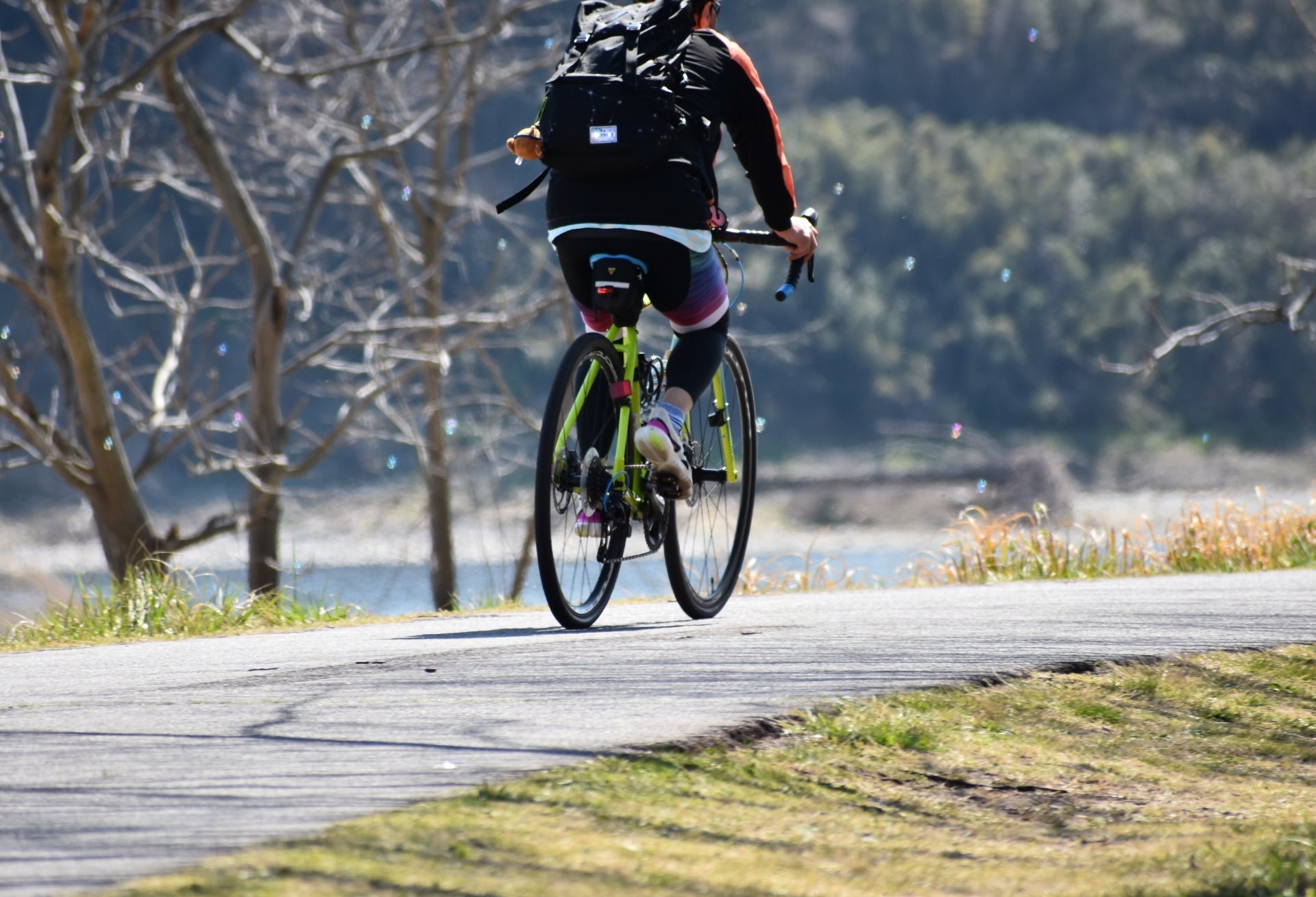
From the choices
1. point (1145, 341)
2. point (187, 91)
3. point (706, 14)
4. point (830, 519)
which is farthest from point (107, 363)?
point (1145, 341)

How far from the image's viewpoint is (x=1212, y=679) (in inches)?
159

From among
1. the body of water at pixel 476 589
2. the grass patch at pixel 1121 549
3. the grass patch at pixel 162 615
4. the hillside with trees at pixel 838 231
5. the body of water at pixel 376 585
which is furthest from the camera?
the hillside with trees at pixel 838 231

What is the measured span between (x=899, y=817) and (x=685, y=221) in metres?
2.12

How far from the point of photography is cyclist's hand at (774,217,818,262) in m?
4.83

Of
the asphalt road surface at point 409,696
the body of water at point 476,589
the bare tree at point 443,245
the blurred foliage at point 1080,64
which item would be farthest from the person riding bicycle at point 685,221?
the blurred foliage at point 1080,64

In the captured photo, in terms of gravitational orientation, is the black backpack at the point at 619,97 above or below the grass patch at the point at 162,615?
above

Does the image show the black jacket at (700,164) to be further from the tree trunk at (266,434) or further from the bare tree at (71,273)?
the tree trunk at (266,434)

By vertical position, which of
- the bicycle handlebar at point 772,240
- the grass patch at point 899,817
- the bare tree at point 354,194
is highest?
the bare tree at point 354,194

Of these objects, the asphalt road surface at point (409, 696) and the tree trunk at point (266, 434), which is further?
the tree trunk at point (266, 434)

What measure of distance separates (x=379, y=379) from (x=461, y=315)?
0.82 meters

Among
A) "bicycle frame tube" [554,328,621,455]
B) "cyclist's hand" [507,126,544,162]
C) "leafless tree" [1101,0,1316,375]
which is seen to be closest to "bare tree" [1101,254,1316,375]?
"leafless tree" [1101,0,1316,375]

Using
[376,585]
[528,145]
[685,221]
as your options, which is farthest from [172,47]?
[685,221]

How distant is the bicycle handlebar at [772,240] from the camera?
4680 mm

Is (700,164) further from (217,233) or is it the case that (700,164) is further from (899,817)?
(217,233)
